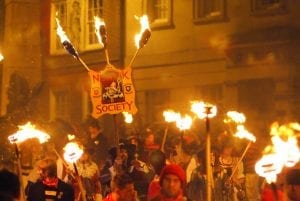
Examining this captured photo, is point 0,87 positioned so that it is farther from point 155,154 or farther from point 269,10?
point 155,154

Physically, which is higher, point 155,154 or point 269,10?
point 269,10

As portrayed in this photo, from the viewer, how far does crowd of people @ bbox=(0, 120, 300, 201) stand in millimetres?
7520

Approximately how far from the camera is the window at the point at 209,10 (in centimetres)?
2116

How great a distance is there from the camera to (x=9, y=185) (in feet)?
16.8

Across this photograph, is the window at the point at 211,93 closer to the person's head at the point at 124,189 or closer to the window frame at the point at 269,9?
the window frame at the point at 269,9

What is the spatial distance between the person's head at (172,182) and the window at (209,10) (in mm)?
14032

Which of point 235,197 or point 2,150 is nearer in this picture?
point 235,197

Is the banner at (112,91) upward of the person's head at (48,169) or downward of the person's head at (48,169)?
upward

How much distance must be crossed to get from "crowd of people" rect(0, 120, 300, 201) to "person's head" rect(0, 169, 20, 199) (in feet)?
7.86

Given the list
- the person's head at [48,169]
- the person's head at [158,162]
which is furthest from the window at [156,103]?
the person's head at [48,169]

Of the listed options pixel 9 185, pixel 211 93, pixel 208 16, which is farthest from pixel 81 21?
pixel 9 185

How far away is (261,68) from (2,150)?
7628mm

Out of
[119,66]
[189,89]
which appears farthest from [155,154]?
[119,66]

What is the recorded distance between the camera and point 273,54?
63.5 ft
